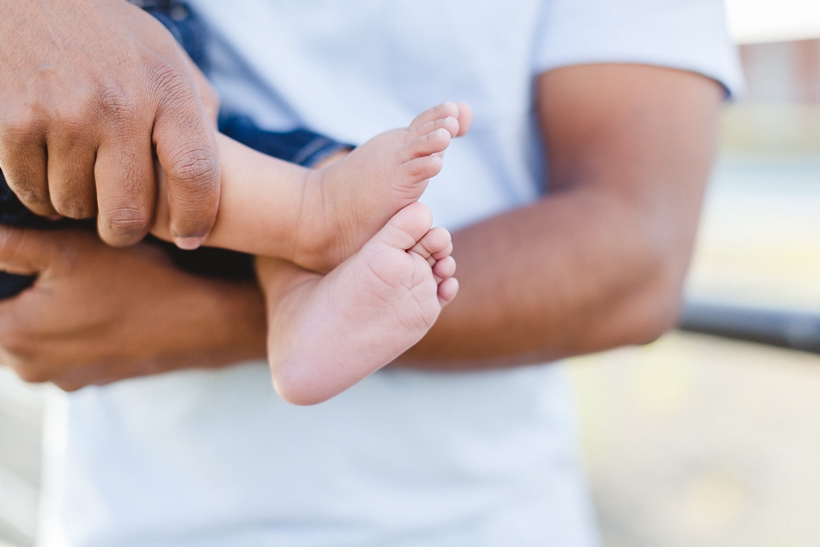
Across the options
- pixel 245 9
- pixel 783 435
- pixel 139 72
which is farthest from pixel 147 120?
pixel 783 435

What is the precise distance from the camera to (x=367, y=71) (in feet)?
2.18

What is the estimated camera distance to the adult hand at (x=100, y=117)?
0.39 m

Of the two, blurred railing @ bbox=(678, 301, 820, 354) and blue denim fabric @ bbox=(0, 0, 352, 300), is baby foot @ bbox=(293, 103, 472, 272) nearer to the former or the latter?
blue denim fabric @ bbox=(0, 0, 352, 300)

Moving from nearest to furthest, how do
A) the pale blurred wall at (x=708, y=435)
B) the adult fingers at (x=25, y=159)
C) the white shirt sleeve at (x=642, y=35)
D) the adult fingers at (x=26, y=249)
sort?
the adult fingers at (x=25, y=159) → the adult fingers at (x=26, y=249) → the white shirt sleeve at (x=642, y=35) → the pale blurred wall at (x=708, y=435)

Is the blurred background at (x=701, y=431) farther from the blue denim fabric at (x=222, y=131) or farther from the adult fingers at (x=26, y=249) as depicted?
the adult fingers at (x=26, y=249)

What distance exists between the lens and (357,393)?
667 mm

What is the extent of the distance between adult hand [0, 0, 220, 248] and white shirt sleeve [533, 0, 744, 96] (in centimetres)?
41

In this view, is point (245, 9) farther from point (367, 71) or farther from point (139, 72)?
point (139, 72)

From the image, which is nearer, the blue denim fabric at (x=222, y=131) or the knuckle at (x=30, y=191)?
the knuckle at (x=30, y=191)

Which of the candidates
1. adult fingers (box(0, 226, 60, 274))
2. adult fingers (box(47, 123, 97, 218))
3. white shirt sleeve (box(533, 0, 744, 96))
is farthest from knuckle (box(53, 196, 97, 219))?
white shirt sleeve (box(533, 0, 744, 96))

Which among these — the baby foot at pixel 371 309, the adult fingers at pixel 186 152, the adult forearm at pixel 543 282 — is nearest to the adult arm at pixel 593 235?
the adult forearm at pixel 543 282

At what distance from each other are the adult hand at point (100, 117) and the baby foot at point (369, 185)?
89 millimetres

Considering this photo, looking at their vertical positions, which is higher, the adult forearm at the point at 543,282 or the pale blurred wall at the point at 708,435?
the adult forearm at the point at 543,282

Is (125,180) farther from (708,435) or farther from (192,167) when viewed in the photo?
A: (708,435)
